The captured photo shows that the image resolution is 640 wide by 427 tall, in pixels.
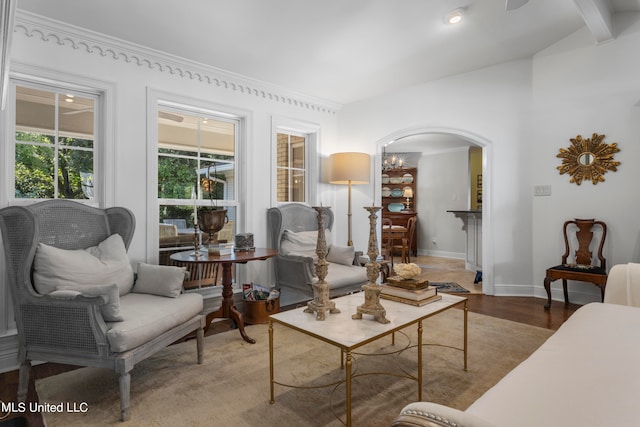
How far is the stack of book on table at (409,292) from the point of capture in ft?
7.06

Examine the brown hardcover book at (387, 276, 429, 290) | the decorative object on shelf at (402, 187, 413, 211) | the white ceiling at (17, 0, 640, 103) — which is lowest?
the brown hardcover book at (387, 276, 429, 290)

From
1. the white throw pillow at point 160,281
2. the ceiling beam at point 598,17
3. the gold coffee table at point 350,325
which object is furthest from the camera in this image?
the ceiling beam at point 598,17

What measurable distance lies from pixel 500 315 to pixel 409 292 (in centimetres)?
186

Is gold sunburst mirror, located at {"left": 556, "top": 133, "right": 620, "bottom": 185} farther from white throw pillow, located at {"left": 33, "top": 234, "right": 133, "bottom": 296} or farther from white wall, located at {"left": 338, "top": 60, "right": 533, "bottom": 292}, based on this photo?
white throw pillow, located at {"left": 33, "top": 234, "right": 133, "bottom": 296}

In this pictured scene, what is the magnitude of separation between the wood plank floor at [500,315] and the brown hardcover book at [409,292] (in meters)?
1.65

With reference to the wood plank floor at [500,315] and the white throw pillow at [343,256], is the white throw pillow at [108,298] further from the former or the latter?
the white throw pillow at [343,256]

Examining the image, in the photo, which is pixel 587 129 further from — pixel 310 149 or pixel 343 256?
pixel 310 149

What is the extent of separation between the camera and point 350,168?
4512 millimetres

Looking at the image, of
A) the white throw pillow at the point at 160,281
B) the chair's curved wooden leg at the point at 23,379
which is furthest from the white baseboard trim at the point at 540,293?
the chair's curved wooden leg at the point at 23,379

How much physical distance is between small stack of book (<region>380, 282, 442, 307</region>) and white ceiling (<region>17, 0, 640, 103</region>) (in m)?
2.19

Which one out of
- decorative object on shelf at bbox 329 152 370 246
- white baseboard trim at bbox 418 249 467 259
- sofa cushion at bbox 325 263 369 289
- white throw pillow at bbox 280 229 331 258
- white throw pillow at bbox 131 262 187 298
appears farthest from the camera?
white baseboard trim at bbox 418 249 467 259

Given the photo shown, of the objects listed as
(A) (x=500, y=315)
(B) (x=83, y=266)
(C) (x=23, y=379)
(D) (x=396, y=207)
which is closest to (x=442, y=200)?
(D) (x=396, y=207)

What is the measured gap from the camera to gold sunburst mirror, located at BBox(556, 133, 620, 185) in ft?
12.0

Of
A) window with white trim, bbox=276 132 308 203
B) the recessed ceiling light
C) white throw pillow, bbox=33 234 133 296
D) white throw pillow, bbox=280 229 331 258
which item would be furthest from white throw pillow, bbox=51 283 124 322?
the recessed ceiling light
